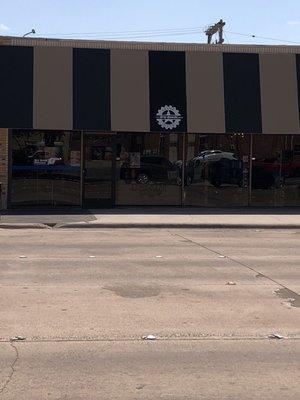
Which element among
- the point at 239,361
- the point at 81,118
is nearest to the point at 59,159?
the point at 81,118

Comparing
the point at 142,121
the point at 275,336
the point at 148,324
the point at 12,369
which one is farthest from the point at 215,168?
the point at 12,369

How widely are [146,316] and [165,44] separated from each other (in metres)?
14.9

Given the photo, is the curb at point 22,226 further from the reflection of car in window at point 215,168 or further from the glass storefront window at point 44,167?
the reflection of car in window at point 215,168

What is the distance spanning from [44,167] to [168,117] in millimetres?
4364

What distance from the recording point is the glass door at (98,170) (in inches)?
762

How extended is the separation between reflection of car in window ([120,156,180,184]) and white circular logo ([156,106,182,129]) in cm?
158

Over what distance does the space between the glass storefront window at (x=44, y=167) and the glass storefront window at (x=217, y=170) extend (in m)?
3.92

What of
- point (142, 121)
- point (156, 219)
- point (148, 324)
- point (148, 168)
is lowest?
point (148, 324)

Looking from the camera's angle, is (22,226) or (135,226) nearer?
(22,226)

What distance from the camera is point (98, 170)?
19.5 metres

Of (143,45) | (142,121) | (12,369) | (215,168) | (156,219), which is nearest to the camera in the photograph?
(12,369)

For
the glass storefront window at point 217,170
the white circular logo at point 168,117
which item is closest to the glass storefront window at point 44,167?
the white circular logo at point 168,117

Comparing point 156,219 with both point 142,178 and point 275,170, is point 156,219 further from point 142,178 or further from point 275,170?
point 275,170

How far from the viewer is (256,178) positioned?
67.3 feet
